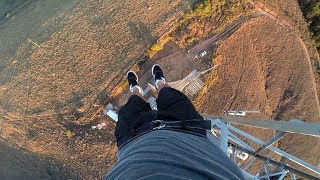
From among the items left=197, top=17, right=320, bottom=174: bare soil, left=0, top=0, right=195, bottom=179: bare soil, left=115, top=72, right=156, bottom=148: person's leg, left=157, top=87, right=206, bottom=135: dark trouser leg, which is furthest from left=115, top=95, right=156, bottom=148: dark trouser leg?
left=197, top=17, right=320, bottom=174: bare soil

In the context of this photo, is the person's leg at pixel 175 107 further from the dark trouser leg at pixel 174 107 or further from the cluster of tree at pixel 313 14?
the cluster of tree at pixel 313 14

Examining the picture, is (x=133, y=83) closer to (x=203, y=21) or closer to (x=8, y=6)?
(x=203, y=21)

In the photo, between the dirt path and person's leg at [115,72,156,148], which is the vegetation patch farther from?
person's leg at [115,72,156,148]

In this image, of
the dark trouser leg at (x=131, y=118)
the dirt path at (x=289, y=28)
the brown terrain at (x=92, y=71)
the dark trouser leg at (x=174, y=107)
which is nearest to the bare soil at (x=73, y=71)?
the brown terrain at (x=92, y=71)

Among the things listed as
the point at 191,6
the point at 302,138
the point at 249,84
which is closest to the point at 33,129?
the point at 191,6

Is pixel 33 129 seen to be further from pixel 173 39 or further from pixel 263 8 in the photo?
pixel 263 8

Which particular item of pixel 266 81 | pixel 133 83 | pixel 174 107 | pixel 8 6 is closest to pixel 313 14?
pixel 266 81
